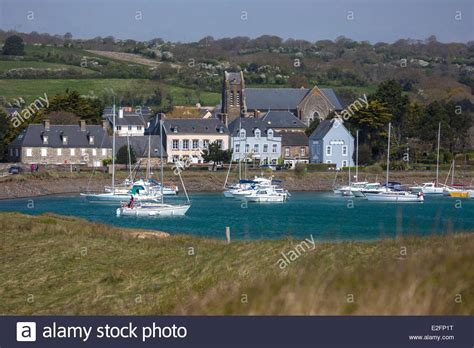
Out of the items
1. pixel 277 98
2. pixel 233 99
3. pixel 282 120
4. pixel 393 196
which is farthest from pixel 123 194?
pixel 277 98

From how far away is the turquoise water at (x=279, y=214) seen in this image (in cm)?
4219

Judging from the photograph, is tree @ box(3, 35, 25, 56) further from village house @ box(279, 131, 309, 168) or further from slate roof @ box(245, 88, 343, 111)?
village house @ box(279, 131, 309, 168)

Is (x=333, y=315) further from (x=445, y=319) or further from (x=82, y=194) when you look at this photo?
(x=82, y=194)

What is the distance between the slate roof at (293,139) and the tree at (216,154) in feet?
31.4

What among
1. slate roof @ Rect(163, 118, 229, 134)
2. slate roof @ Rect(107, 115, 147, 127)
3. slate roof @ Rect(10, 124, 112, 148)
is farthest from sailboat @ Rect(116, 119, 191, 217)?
slate roof @ Rect(107, 115, 147, 127)

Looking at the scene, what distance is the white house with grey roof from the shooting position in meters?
85.9

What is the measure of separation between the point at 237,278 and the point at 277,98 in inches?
3776

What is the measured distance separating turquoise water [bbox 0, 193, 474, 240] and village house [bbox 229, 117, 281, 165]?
14.0m

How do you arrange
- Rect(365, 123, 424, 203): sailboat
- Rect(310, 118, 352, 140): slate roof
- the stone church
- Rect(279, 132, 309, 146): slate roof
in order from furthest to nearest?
the stone church
Rect(279, 132, 309, 146): slate roof
Rect(310, 118, 352, 140): slate roof
Rect(365, 123, 424, 203): sailboat

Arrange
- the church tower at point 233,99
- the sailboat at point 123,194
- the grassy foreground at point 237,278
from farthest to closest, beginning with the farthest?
Answer: the church tower at point 233,99 < the sailboat at point 123,194 < the grassy foreground at point 237,278

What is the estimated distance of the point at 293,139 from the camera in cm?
9156

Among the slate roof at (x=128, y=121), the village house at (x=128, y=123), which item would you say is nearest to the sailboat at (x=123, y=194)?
the village house at (x=128, y=123)

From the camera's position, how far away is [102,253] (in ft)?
67.6

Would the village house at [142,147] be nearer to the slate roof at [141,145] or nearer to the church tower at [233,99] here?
the slate roof at [141,145]
